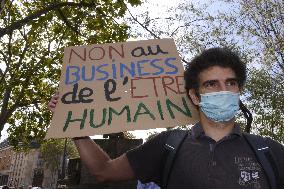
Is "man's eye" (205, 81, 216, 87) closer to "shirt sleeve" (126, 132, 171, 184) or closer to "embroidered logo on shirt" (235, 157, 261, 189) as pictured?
"shirt sleeve" (126, 132, 171, 184)

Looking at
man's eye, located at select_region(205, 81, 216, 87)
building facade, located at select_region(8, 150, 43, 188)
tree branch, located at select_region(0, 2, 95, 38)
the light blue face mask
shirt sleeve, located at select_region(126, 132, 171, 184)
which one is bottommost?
shirt sleeve, located at select_region(126, 132, 171, 184)

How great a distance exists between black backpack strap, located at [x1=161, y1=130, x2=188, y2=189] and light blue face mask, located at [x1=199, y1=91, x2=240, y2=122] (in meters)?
0.23

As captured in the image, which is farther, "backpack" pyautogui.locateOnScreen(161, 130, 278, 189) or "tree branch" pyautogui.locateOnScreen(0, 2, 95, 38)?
"tree branch" pyautogui.locateOnScreen(0, 2, 95, 38)

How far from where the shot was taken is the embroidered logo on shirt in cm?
226

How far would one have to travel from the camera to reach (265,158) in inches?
90.4

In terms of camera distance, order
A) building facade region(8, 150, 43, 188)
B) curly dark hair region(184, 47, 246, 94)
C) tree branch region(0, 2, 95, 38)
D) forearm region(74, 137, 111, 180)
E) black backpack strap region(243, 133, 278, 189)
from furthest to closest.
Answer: building facade region(8, 150, 43, 188) → tree branch region(0, 2, 95, 38) → curly dark hair region(184, 47, 246, 94) → forearm region(74, 137, 111, 180) → black backpack strap region(243, 133, 278, 189)

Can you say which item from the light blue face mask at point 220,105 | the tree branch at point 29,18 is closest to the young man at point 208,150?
the light blue face mask at point 220,105

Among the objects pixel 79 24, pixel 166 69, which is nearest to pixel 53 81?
pixel 79 24

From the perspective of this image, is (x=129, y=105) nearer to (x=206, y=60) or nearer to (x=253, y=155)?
(x=206, y=60)

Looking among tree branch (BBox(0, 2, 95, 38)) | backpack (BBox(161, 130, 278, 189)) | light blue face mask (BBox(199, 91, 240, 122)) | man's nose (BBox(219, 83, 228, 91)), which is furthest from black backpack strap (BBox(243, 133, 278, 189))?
tree branch (BBox(0, 2, 95, 38))

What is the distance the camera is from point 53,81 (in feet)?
62.8

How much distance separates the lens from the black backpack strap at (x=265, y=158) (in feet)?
7.32

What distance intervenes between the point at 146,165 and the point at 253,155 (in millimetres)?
631

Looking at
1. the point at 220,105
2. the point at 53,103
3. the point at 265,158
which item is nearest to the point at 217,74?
the point at 220,105
